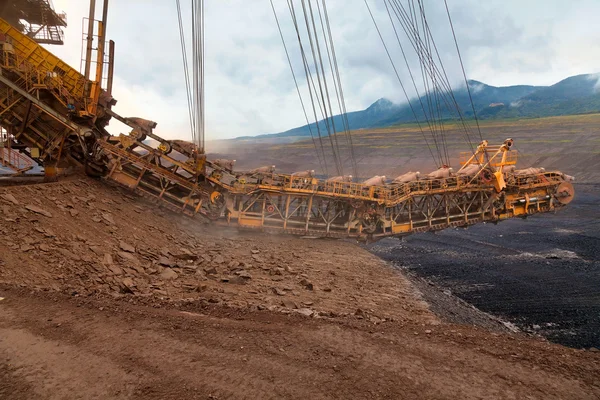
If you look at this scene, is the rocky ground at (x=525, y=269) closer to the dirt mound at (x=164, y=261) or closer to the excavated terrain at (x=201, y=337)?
the excavated terrain at (x=201, y=337)

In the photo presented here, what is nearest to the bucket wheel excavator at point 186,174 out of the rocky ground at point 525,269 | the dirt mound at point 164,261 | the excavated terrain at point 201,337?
the dirt mound at point 164,261

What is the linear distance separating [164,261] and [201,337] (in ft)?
16.3

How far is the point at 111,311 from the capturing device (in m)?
5.94

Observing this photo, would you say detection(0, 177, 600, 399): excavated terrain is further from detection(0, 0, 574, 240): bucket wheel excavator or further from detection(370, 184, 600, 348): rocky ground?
detection(0, 0, 574, 240): bucket wheel excavator

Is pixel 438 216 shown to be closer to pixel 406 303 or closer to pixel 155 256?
pixel 406 303

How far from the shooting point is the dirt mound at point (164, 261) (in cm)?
754

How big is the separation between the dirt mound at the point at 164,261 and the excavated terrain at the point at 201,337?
0.18 ft

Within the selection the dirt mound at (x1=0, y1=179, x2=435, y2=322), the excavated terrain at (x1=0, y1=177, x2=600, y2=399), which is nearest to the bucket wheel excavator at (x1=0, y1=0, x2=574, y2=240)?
the dirt mound at (x1=0, y1=179, x2=435, y2=322)

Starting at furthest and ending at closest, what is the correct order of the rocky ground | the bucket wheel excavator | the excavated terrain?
1. the bucket wheel excavator
2. the rocky ground
3. the excavated terrain

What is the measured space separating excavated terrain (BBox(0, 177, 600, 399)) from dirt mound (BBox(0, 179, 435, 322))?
55 mm

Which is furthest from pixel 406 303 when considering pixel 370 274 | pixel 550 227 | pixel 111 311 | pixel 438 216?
pixel 550 227

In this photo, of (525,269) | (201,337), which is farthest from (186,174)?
(525,269)

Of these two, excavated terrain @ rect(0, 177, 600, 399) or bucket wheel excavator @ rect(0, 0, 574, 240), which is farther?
bucket wheel excavator @ rect(0, 0, 574, 240)

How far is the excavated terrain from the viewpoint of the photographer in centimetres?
451
